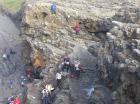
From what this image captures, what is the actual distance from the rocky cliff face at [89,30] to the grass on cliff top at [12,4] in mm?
21352

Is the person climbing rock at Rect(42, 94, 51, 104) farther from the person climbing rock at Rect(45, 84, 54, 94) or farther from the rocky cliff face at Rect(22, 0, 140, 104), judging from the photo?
the rocky cliff face at Rect(22, 0, 140, 104)

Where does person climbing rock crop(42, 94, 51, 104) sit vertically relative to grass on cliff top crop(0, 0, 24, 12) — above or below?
below

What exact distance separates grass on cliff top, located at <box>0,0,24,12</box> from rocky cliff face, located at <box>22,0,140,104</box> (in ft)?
70.1

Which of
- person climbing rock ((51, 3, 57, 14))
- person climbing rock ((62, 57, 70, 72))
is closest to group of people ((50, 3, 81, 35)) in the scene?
person climbing rock ((51, 3, 57, 14))

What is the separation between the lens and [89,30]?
41969 millimetres

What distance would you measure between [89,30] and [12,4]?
2848cm

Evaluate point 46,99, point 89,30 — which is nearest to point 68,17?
point 89,30

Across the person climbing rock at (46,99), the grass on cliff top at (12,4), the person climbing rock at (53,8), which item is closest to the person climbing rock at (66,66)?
the person climbing rock at (46,99)

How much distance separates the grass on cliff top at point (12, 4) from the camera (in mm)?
66125

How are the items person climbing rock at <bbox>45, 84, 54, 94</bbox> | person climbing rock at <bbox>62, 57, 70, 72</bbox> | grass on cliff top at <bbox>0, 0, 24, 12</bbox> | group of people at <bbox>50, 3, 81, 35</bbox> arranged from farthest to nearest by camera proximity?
grass on cliff top at <bbox>0, 0, 24, 12</bbox> < group of people at <bbox>50, 3, 81, 35</bbox> < person climbing rock at <bbox>62, 57, 70, 72</bbox> < person climbing rock at <bbox>45, 84, 54, 94</bbox>

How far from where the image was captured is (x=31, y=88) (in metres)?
35.1

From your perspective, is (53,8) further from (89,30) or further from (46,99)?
(46,99)

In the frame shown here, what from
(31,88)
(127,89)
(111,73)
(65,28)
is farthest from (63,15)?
(127,89)

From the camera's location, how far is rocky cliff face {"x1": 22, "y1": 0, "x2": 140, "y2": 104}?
2972cm
